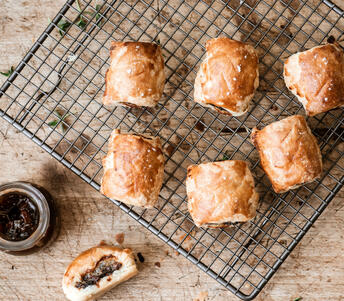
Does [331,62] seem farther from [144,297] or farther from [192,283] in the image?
[144,297]

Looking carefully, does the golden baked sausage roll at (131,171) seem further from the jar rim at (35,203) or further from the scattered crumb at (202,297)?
the scattered crumb at (202,297)

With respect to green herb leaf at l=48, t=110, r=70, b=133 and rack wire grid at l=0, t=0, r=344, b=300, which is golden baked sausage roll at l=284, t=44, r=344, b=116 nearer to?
rack wire grid at l=0, t=0, r=344, b=300

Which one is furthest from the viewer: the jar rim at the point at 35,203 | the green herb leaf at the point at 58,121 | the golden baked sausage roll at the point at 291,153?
the green herb leaf at the point at 58,121

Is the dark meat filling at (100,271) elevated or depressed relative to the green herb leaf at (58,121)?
depressed

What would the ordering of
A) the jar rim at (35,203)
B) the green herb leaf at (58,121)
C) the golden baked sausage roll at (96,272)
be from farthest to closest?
1. the green herb leaf at (58,121)
2. the golden baked sausage roll at (96,272)
3. the jar rim at (35,203)

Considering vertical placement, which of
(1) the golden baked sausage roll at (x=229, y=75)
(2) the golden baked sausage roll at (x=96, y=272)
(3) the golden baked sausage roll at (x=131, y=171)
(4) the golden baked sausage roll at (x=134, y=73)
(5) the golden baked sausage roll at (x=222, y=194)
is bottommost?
(2) the golden baked sausage roll at (x=96, y=272)

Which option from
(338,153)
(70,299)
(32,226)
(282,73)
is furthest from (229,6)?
(70,299)

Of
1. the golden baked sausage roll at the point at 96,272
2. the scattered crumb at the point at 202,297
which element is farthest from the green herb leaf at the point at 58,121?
the scattered crumb at the point at 202,297

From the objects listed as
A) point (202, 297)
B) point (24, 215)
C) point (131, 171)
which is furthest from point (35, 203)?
point (202, 297)
